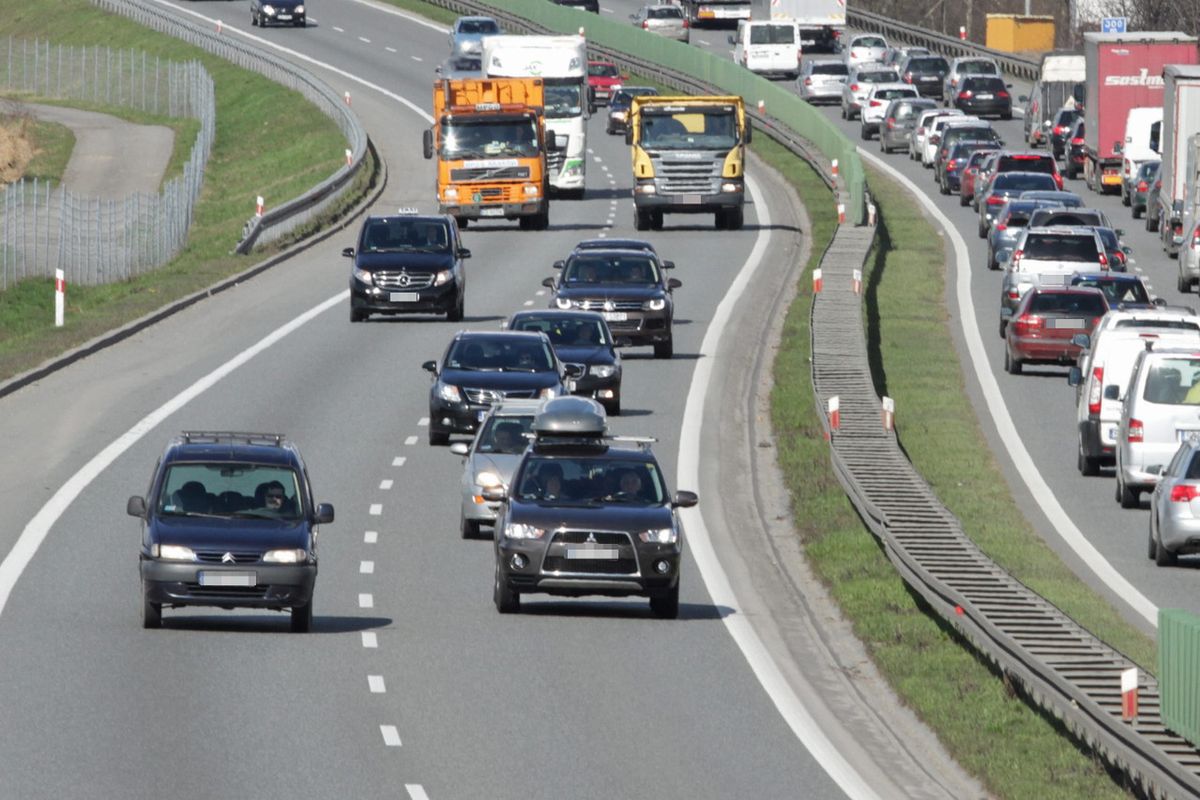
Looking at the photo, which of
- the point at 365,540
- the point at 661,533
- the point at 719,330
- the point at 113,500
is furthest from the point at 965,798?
the point at 719,330

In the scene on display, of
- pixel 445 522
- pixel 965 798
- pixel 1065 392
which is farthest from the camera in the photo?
pixel 1065 392

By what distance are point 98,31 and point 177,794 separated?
340 ft

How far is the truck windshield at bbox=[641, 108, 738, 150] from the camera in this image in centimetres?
5847

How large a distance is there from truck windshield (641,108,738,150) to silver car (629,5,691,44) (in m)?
48.1

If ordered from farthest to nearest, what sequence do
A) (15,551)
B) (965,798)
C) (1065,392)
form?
(1065,392) → (15,551) → (965,798)

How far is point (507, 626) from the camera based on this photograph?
2277 cm

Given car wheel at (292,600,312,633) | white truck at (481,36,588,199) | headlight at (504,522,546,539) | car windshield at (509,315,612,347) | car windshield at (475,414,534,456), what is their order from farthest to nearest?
white truck at (481,36,588,199) < car windshield at (509,315,612,347) < car windshield at (475,414,534,456) < headlight at (504,522,546,539) < car wheel at (292,600,312,633)

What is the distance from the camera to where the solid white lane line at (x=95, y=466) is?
2533 cm

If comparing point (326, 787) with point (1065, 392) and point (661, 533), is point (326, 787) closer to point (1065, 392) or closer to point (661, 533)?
point (661, 533)

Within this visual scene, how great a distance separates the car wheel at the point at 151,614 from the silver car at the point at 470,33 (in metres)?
71.1

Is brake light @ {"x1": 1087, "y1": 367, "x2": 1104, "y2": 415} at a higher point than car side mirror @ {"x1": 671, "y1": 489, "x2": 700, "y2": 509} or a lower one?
lower

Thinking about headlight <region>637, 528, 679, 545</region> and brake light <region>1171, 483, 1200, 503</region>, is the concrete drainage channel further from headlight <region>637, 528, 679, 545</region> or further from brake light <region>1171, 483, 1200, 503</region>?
brake light <region>1171, 483, 1200, 503</region>

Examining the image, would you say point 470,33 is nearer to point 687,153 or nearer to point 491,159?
point 687,153

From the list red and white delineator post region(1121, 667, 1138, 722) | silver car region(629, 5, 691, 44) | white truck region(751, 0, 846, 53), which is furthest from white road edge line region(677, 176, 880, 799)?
silver car region(629, 5, 691, 44)
